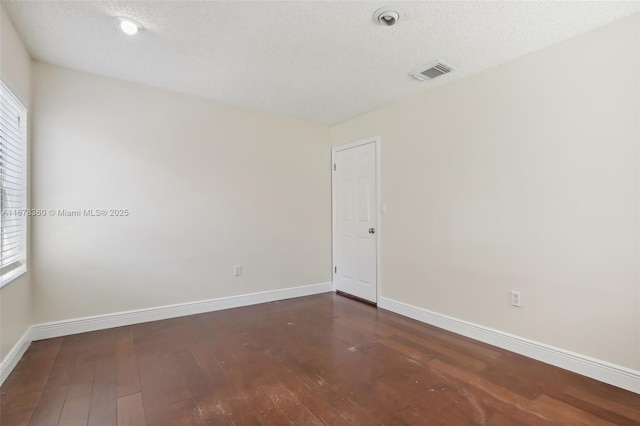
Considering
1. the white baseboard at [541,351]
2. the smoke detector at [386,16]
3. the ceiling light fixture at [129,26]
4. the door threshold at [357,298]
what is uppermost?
the ceiling light fixture at [129,26]

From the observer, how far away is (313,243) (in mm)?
4426

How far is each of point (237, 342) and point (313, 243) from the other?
1.95 meters

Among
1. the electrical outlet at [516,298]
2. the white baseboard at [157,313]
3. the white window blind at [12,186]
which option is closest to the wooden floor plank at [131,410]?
the white window blind at [12,186]

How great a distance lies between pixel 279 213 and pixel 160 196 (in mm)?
1448

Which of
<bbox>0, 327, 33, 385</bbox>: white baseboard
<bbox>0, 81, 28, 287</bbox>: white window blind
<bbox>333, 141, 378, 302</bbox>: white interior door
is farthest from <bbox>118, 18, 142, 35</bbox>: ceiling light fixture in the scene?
<bbox>333, 141, 378, 302</bbox>: white interior door

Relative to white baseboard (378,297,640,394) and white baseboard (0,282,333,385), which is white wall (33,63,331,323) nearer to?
white baseboard (0,282,333,385)

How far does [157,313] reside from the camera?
10.7ft

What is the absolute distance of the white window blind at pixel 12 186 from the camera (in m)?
2.19

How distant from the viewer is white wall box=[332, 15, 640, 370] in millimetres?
2055

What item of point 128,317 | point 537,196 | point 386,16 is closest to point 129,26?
point 386,16

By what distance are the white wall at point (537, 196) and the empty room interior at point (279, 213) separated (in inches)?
0.6

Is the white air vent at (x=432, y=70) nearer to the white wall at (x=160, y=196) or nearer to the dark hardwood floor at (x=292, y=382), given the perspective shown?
the white wall at (x=160, y=196)

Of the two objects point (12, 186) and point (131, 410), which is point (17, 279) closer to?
point (12, 186)

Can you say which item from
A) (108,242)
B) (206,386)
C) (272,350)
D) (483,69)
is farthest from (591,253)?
(108,242)
